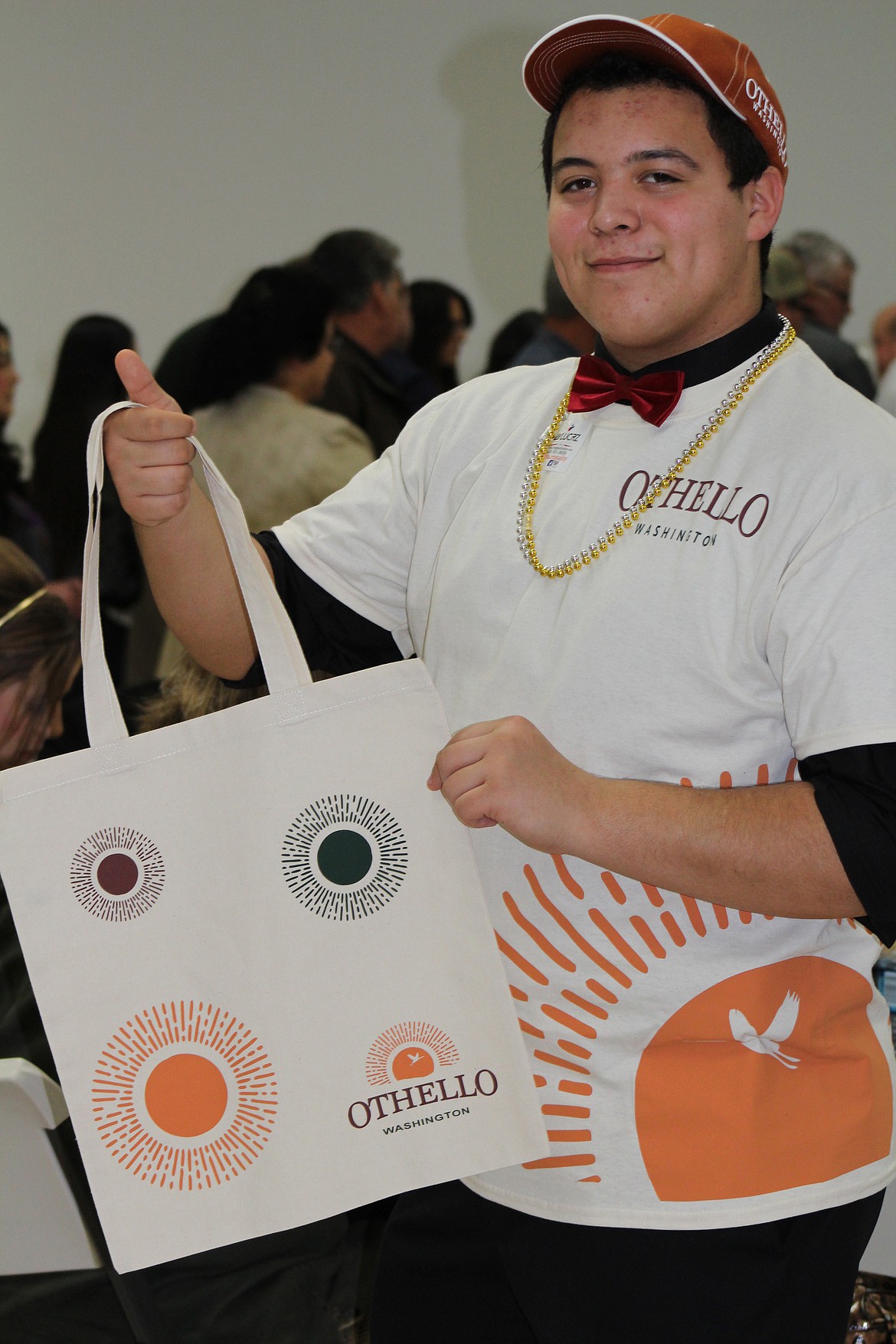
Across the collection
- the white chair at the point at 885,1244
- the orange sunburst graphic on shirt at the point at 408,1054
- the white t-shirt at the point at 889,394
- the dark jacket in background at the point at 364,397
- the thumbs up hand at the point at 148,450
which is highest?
the dark jacket in background at the point at 364,397

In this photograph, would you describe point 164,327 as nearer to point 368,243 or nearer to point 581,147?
point 368,243

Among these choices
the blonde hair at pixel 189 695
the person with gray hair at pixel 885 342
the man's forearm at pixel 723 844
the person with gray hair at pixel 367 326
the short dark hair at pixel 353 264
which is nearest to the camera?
the man's forearm at pixel 723 844

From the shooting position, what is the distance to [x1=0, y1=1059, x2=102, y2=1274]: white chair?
1.35 m

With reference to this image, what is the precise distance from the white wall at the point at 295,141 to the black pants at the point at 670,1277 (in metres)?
3.75

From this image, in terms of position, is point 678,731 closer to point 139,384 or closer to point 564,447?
point 564,447

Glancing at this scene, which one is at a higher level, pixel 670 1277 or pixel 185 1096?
pixel 185 1096

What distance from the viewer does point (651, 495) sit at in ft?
3.68

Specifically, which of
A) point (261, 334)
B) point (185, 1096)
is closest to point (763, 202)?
point (185, 1096)

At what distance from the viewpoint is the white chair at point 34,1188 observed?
4.44 ft

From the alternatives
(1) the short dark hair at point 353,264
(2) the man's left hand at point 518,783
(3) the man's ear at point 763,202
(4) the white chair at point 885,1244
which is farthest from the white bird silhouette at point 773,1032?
(1) the short dark hair at point 353,264

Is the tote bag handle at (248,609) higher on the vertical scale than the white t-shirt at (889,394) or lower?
lower

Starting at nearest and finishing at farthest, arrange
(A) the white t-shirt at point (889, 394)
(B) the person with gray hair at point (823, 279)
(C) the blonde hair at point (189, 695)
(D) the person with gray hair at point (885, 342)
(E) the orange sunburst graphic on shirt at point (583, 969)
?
(E) the orange sunburst graphic on shirt at point (583, 969) < (C) the blonde hair at point (189, 695) < (A) the white t-shirt at point (889, 394) < (B) the person with gray hair at point (823, 279) < (D) the person with gray hair at point (885, 342)

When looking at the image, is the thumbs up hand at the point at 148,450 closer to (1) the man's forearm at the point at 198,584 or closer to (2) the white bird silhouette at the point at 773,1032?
(1) the man's forearm at the point at 198,584

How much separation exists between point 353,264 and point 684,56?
3081mm
